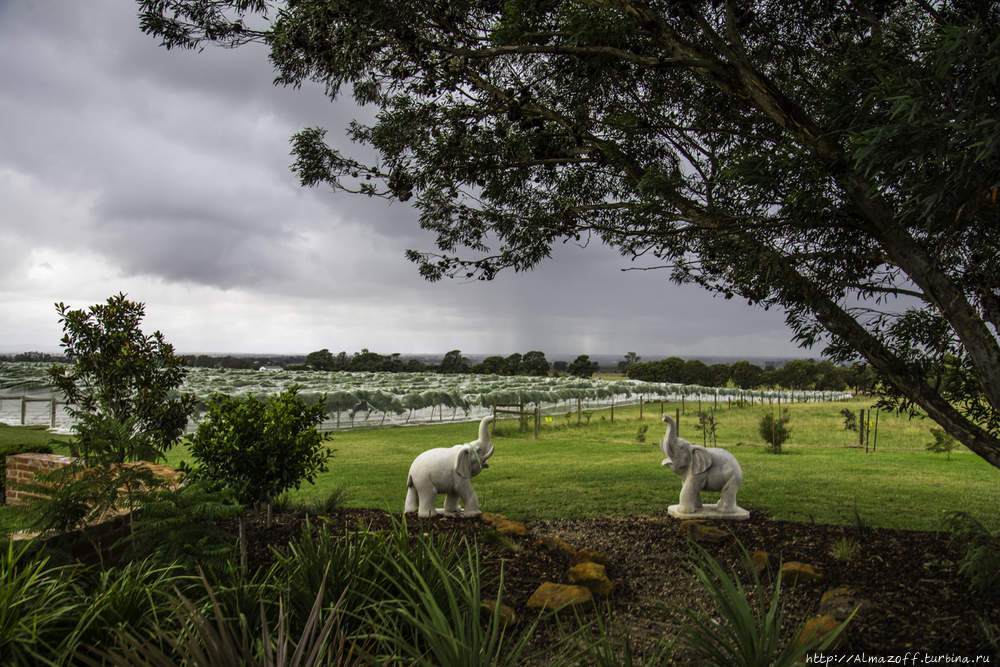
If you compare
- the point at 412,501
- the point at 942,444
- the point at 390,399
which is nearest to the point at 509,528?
the point at 412,501

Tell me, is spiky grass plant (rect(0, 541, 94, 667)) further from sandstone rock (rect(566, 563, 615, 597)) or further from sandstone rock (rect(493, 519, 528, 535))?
sandstone rock (rect(493, 519, 528, 535))

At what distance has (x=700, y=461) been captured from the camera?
5332mm

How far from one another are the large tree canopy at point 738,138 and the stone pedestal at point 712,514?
196 cm

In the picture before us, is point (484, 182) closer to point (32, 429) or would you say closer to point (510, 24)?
point (510, 24)

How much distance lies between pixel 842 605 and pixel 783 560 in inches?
40.6

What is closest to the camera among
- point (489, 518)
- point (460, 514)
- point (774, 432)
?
point (489, 518)

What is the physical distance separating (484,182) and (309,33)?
212 centimetres

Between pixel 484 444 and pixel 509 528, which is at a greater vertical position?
pixel 484 444

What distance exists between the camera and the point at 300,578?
274 centimetres

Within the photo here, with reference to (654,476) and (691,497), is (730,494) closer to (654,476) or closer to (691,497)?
(691,497)

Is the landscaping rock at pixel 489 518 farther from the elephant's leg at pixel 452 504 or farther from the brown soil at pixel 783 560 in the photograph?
the elephant's leg at pixel 452 504

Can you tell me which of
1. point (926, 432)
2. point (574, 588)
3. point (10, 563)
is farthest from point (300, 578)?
point (926, 432)

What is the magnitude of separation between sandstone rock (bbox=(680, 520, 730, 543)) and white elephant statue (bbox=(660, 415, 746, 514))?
71cm

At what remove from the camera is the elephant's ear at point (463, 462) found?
17.0 ft
